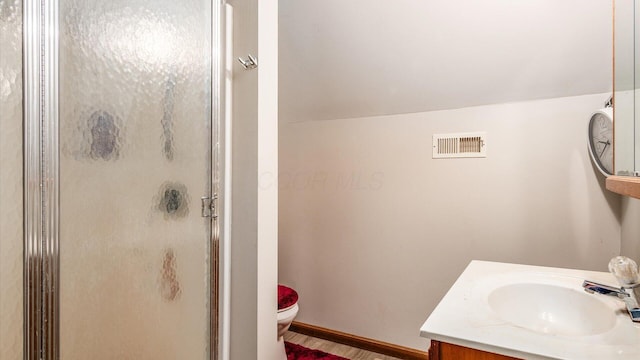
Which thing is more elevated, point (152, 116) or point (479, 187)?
point (152, 116)

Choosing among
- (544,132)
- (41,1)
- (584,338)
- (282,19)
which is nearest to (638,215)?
(544,132)

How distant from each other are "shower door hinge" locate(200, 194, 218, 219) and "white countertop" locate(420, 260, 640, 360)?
0.84 m

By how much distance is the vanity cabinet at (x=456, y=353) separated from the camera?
0.86 metres

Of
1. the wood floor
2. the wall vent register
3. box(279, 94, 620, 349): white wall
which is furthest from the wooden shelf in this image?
the wood floor

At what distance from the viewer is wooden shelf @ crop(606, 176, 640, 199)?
0.84 meters

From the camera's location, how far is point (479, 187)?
2.00 metres

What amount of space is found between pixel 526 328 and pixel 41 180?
4.19ft

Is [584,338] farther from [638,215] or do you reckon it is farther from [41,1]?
[41,1]

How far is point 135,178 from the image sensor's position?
3.38 ft

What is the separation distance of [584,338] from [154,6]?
1.53 meters

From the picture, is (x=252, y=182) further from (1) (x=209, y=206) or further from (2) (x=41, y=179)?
(2) (x=41, y=179)

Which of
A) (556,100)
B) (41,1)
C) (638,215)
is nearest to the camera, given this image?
(41,1)

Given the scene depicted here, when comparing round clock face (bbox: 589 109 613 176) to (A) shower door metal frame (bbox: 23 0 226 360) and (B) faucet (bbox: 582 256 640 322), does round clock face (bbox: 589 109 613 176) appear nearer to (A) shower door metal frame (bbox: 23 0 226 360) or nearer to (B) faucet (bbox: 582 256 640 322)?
(B) faucet (bbox: 582 256 640 322)

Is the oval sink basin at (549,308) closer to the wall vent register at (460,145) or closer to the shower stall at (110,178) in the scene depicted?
the wall vent register at (460,145)
